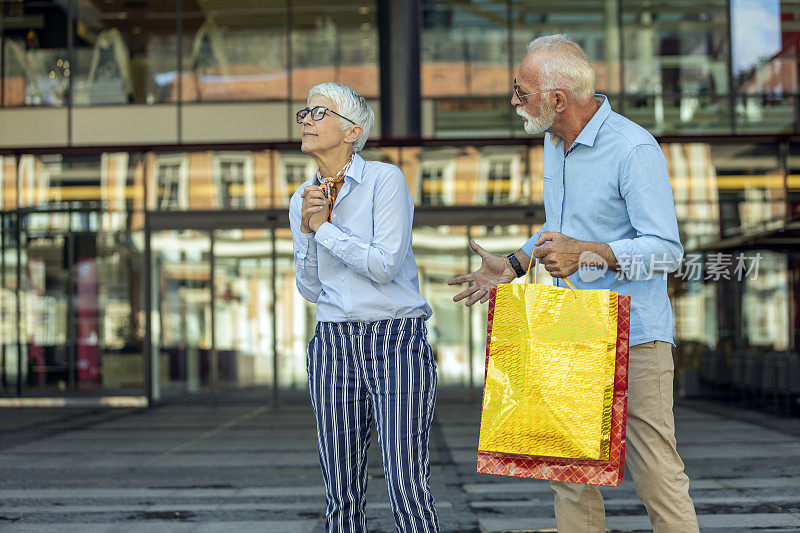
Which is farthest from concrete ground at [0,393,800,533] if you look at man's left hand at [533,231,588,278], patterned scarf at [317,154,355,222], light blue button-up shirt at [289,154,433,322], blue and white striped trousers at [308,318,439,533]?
man's left hand at [533,231,588,278]

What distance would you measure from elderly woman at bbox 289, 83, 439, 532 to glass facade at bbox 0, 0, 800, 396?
12241mm

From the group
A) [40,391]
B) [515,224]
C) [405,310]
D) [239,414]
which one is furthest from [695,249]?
[405,310]

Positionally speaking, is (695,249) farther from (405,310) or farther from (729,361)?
(405,310)

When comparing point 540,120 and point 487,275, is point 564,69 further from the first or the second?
point 487,275

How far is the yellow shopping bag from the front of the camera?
8.73 feet

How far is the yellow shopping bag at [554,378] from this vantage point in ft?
8.73

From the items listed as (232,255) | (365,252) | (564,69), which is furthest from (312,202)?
(232,255)

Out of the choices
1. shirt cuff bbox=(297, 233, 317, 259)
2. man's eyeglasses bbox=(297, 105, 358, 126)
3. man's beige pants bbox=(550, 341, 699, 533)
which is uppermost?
man's eyeglasses bbox=(297, 105, 358, 126)

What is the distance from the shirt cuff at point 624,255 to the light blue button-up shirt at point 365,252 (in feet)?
2.06

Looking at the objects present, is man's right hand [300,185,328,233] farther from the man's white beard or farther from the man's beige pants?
the man's beige pants

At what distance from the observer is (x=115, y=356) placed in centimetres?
1627

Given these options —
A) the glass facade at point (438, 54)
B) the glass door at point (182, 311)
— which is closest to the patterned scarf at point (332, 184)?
the glass facade at point (438, 54)

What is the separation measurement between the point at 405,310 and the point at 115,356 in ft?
45.5

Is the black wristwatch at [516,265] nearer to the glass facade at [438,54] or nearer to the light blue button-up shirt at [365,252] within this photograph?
the light blue button-up shirt at [365,252]
